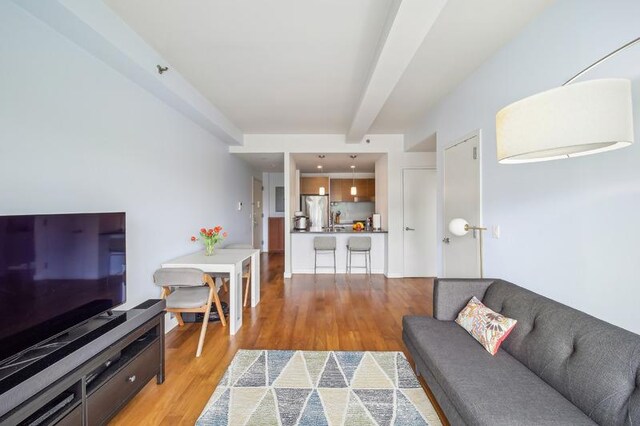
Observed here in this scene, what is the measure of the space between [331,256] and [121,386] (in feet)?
13.6

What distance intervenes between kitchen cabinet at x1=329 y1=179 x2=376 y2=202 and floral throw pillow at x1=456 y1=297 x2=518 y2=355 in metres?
5.67

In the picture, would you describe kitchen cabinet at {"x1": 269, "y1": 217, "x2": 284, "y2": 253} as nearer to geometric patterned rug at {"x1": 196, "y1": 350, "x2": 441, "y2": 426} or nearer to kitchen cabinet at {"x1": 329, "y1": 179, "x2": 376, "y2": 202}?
kitchen cabinet at {"x1": 329, "y1": 179, "x2": 376, "y2": 202}

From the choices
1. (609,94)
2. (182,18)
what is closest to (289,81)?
(182,18)

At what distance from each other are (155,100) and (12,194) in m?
1.65

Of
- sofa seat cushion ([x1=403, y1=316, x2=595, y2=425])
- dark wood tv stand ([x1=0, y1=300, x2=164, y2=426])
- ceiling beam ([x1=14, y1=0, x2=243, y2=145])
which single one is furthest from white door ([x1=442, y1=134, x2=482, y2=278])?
ceiling beam ([x1=14, y1=0, x2=243, y2=145])

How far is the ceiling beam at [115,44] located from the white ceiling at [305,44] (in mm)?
90

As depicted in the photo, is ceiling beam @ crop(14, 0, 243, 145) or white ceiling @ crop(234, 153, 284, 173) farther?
white ceiling @ crop(234, 153, 284, 173)

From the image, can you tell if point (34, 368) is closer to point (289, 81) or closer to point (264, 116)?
point (289, 81)

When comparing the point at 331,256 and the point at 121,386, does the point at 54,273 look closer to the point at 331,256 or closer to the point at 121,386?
the point at 121,386

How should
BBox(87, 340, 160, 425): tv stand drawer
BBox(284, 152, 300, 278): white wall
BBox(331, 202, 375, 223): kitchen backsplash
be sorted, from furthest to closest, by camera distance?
BBox(331, 202, 375, 223): kitchen backsplash, BBox(284, 152, 300, 278): white wall, BBox(87, 340, 160, 425): tv stand drawer

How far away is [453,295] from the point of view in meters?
2.15

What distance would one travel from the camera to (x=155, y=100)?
275 cm

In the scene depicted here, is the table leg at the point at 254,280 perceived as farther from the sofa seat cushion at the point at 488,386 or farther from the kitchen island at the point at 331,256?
the sofa seat cushion at the point at 488,386

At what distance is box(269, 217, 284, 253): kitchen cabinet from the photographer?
8.28 metres
